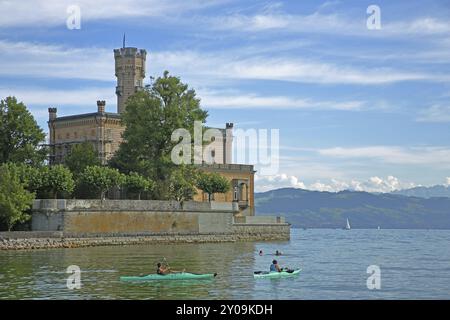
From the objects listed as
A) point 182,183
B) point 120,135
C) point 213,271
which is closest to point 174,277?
point 213,271


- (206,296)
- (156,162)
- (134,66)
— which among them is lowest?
(206,296)

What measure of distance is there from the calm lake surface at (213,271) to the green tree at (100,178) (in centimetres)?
997

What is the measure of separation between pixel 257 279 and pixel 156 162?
37738mm

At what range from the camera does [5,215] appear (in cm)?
6544

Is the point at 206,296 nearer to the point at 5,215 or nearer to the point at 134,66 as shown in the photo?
the point at 5,215

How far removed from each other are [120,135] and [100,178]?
704 inches

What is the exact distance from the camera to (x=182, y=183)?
79.8 m

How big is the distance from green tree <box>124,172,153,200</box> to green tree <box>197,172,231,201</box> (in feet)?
34.3

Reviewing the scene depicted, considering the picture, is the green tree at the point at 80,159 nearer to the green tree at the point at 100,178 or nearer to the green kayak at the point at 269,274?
the green tree at the point at 100,178

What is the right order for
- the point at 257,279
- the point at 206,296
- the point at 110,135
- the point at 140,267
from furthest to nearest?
the point at 110,135 < the point at 140,267 < the point at 257,279 < the point at 206,296

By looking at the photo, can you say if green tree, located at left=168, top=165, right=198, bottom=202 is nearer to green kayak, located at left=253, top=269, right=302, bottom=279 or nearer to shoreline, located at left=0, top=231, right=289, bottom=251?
shoreline, located at left=0, top=231, right=289, bottom=251

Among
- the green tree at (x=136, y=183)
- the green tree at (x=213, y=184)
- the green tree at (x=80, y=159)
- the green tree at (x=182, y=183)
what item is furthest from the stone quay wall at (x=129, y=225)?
the green tree at (x=80, y=159)

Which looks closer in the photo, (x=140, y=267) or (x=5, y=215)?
(x=140, y=267)
